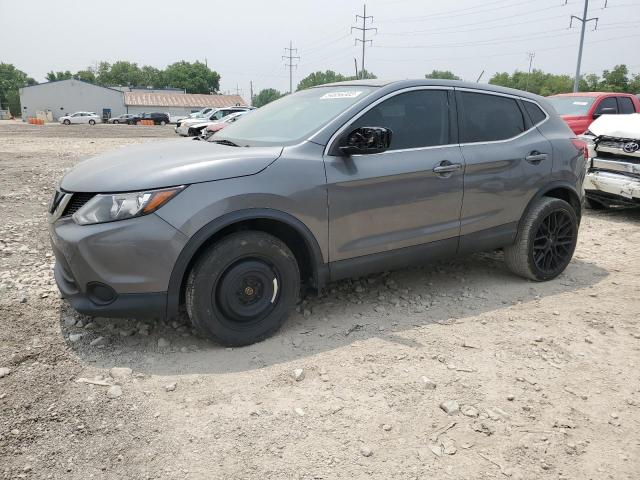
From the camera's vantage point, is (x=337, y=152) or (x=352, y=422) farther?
(x=337, y=152)

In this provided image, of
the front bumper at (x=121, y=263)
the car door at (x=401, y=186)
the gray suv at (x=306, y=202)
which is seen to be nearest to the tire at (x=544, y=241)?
the gray suv at (x=306, y=202)

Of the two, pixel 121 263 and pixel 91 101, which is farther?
pixel 91 101

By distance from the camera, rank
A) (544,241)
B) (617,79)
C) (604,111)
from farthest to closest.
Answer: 1. (617,79)
2. (604,111)
3. (544,241)

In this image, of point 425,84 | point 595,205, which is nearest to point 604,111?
point 595,205

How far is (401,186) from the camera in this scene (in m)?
3.64

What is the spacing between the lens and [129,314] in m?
2.96

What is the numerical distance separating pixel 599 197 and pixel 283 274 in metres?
6.09

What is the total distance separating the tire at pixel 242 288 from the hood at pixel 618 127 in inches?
230

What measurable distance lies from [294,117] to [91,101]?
76631mm

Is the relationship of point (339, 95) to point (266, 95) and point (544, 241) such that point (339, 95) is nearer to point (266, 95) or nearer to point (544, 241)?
point (544, 241)

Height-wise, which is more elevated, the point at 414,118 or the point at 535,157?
the point at 414,118

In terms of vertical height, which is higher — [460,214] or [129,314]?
[460,214]

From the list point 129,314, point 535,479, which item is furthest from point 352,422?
point 129,314

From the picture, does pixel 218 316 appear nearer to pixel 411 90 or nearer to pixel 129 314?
pixel 129 314
